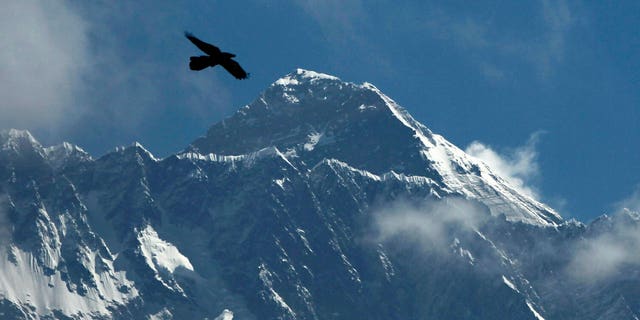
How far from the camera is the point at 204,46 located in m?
74.9

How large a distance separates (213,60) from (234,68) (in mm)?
1084

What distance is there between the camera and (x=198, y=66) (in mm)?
75500

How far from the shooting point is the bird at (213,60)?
7450 centimetres

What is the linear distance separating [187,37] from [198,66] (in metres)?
1.72

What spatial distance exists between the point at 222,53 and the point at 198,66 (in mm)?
1499

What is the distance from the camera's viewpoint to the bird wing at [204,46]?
7425 cm

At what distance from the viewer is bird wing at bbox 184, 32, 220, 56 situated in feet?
244

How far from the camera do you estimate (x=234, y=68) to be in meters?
74.9

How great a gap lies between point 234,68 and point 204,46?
5.50ft

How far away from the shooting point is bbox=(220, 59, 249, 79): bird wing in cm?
7462

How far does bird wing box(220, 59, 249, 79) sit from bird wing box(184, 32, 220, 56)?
627 millimetres

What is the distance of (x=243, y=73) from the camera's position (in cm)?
7475

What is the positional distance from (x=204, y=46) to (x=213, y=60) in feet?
2.59

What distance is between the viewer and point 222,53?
245ft
